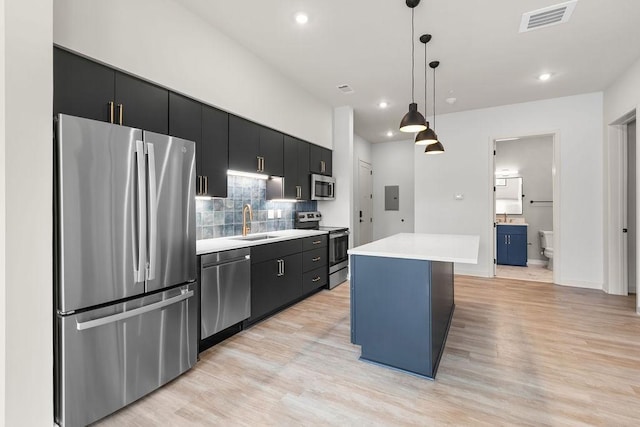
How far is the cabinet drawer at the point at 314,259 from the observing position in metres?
3.90

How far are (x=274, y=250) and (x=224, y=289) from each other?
0.77 meters

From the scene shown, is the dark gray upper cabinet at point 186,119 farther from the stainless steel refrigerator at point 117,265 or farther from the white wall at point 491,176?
the white wall at point 491,176

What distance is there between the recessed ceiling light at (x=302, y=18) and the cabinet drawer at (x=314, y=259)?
251cm

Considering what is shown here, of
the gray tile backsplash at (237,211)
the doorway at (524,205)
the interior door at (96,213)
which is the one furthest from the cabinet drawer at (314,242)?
the doorway at (524,205)

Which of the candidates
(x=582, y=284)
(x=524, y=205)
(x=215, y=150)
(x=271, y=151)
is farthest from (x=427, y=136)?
(x=524, y=205)

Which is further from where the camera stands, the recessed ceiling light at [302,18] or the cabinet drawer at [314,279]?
the cabinet drawer at [314,279]

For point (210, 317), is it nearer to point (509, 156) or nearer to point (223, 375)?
point (223, 375)

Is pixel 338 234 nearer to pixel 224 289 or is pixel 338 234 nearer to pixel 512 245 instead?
pixel 224 289

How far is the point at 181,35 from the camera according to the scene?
101 inches

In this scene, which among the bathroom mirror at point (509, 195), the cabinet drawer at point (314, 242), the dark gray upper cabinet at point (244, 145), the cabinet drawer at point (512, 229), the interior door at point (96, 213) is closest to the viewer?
the interior door at point (96, 213)

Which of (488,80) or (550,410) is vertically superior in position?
(488,80)

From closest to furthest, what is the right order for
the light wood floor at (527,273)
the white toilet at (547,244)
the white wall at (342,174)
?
the white wall at (342,174) → the light wood floor at (527,273) → the white toilet at (547,244)

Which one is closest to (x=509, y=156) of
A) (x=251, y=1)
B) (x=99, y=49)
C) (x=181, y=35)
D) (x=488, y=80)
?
(x=488, y=80)

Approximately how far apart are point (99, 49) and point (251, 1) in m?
1.23
